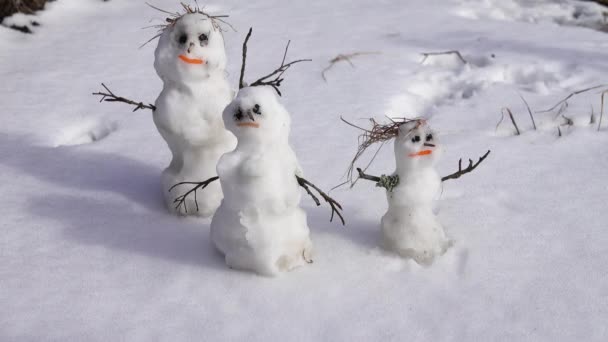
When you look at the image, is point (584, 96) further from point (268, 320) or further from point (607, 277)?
point (268, 320)

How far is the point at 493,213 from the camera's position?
8.63 feet

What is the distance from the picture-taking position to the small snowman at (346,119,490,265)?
2.19 meters

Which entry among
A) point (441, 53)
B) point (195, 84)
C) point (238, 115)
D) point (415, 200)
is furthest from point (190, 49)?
point (441, 53)

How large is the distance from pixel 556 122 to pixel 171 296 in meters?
2.23

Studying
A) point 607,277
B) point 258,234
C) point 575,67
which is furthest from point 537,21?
point 258,234

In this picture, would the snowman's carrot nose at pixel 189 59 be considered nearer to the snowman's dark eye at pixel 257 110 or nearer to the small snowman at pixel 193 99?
the small snowman at pixel 193 99

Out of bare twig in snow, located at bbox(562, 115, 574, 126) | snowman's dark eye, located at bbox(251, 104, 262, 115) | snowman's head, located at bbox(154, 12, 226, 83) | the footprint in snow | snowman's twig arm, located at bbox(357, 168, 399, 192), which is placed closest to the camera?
snowman's dark eye, located at bbox(251, 104, 262, 115)

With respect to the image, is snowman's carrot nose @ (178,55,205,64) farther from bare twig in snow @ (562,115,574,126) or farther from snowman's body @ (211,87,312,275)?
bare twig in snow @ (562,115,574,126)

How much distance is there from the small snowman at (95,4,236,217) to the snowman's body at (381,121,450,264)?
0.74 metres

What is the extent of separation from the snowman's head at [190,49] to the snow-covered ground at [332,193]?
0.64m

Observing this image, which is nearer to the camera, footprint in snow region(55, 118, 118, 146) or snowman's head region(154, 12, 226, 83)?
snowman's head region(154, 12, 226, 83)

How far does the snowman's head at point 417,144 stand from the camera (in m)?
2.18

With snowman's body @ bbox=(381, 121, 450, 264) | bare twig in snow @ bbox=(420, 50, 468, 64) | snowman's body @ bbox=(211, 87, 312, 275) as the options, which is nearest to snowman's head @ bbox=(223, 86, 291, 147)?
snowman's body @ bbox=(211, 87, 312, 275)

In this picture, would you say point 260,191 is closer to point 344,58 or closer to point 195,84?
point 195,84
